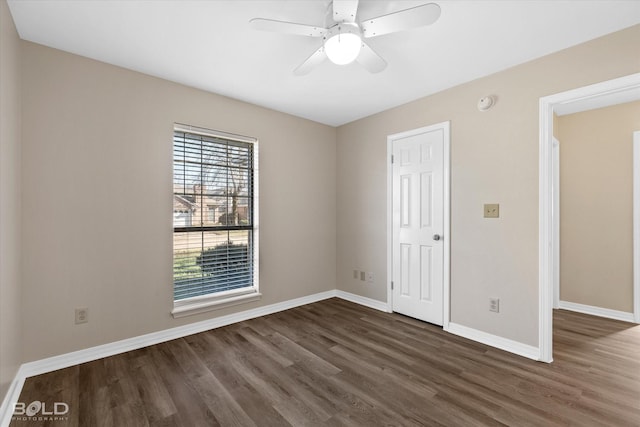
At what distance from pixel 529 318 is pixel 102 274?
368 centimetres

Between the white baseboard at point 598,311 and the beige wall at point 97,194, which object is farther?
the white baseboard at point 598,311

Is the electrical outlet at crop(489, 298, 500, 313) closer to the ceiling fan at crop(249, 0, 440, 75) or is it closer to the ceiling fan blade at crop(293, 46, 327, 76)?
the ceiling fan at crop(249, 0, 440, 75)

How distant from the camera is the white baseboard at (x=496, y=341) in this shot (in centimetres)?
247

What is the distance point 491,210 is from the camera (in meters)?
2.74

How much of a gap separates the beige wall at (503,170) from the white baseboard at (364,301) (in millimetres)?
948

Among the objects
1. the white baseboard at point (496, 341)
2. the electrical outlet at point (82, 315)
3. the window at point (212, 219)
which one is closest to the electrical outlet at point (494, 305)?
the white baseboard at point (496, 341)

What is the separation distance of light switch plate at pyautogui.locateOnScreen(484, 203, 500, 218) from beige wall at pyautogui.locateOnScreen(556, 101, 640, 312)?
Answer: 183cm

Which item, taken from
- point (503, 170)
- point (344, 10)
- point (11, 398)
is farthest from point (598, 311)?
point (11, 398)

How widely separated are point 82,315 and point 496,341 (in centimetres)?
361

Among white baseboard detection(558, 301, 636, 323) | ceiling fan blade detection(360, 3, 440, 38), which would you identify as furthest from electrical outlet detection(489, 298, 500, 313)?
ceiling fan blade detection(360, 3, 440, 38)

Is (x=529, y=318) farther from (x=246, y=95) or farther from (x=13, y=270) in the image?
(x=13, y=270)

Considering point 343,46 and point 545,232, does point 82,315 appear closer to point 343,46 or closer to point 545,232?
point 343,46

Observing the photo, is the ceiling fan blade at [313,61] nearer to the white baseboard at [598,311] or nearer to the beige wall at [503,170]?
the beige wall at [503,170]

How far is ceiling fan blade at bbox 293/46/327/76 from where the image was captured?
1.98m
